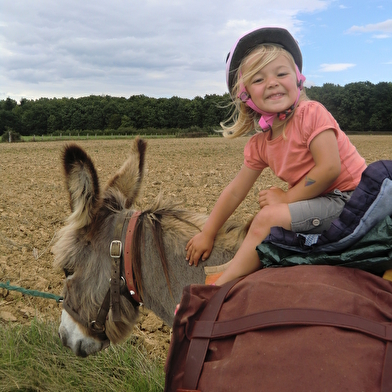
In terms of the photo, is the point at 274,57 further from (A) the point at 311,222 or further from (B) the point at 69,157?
(B) the point at 69,157

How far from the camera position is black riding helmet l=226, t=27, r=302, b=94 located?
2.45 metres

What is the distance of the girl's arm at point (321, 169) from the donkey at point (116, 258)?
46 centimetres

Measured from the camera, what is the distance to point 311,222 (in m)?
2.17

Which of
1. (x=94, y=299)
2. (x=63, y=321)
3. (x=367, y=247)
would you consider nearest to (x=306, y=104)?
(x=367, y=247)

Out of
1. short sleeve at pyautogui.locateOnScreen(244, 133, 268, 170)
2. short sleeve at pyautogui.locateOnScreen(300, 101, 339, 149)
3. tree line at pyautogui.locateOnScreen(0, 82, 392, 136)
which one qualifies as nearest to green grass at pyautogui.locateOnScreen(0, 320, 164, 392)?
short sleeve at pyautogui.locateOnScreen(244, 133, 268, 170)

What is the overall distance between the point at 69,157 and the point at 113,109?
9006cm

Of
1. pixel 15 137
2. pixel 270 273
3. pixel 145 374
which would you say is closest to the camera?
pixel 270 273

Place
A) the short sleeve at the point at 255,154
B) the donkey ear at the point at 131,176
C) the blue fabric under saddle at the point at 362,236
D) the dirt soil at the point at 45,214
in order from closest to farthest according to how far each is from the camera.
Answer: the blue fabric under saddle at the point at 362,236 < the short sleeve at the point at 255,154 < the donkey ear at the point at 131,176 < the dirt soil at the point at 45,214

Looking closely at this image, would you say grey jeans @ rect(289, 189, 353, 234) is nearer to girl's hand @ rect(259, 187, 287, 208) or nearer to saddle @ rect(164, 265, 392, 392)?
girl's hand @ rect(259, 187, 287, 208)

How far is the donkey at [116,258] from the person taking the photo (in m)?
2.37

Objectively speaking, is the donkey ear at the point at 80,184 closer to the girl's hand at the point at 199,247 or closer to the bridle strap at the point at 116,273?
the bridle strap at the point at 116,273

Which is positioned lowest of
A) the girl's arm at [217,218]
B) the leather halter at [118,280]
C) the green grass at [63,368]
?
the green grass at [63,368]

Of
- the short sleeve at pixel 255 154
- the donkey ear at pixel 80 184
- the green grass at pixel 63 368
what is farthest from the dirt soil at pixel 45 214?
the short sleeve at pixel 255 154

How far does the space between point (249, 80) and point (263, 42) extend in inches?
10.6
